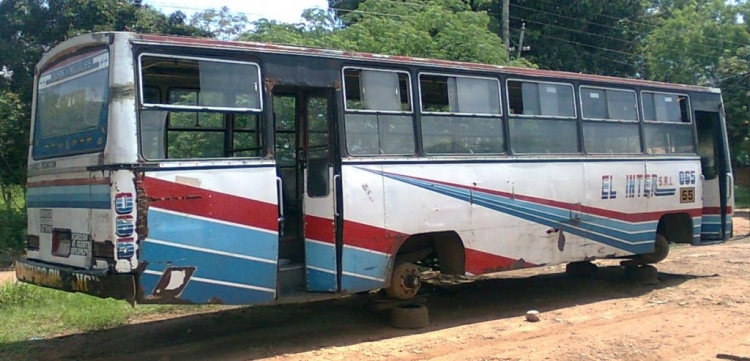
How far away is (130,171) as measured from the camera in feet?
18.9

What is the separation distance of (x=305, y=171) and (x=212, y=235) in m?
1.52

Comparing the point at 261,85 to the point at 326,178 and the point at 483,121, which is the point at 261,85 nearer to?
the point at 326,178

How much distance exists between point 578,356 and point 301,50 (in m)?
3.92

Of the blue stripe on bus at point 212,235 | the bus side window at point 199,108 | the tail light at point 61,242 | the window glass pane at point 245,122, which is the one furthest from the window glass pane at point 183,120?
the tail light at point 61,242

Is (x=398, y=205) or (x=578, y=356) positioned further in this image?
(x=398, y=205)

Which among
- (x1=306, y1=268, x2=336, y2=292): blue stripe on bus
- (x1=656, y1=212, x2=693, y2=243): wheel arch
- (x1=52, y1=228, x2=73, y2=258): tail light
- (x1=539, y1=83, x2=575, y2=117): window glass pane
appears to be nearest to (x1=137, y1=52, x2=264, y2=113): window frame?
(x1=52, y1=228, x2=73, y2=258): tail light

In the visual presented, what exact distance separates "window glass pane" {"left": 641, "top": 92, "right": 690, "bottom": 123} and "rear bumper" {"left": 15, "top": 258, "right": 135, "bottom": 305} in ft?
25.6

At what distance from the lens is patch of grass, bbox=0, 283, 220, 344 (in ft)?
26.6

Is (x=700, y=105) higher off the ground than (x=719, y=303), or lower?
higher

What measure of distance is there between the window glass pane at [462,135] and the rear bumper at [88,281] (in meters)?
3.47

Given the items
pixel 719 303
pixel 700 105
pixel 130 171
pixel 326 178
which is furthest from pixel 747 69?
pixel 130 171

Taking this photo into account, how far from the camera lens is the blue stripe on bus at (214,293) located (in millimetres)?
5840

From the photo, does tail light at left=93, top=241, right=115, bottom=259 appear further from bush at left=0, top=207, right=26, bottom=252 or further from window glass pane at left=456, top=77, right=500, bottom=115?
bush at left=0, top=207, right=26, bottom=252

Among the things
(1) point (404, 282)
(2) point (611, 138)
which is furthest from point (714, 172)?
(1) point (404, 282)
